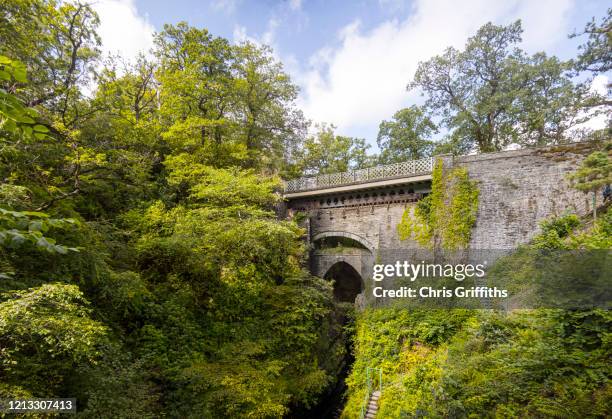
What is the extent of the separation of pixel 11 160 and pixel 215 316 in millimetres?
6118

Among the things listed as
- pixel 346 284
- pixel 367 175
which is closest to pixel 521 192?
pixel 367 175

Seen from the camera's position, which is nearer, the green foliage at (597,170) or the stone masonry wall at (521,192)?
the green foliage at (597,170)

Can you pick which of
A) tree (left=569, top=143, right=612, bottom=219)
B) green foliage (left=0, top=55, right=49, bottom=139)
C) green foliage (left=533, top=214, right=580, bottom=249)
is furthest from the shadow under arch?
green foliage (left=0, top=55, right=49, bottom=139)

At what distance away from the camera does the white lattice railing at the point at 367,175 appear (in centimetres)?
1344

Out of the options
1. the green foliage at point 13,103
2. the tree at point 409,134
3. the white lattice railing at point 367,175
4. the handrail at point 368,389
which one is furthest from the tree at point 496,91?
the green foliage at point 13,103

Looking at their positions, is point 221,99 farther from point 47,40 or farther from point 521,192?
point 521,192

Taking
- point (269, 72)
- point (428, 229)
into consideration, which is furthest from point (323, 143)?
point (428, 229)

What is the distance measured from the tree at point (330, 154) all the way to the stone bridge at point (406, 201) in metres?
6.16

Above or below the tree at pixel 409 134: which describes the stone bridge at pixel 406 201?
below

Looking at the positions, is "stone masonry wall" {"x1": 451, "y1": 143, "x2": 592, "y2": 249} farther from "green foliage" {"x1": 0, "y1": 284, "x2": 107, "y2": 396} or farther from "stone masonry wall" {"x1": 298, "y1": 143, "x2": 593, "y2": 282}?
"green foliage" {"x1": 0, "y1": 284, "x2": 107, "y2": 396}

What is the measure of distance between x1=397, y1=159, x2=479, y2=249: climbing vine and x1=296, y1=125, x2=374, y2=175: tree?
1123cm

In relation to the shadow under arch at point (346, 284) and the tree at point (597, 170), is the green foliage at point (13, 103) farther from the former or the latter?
the shadow under arch at point (346, 284)

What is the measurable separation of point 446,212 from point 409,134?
10929mm

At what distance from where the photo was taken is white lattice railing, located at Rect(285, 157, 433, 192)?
1344 centimetres
